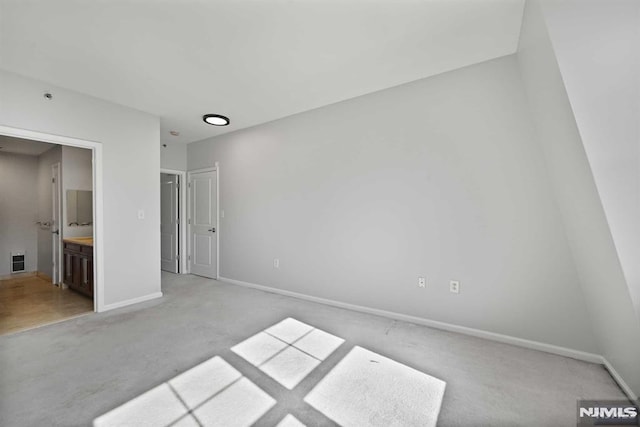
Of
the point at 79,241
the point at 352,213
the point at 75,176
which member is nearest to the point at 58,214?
the point at 75,176

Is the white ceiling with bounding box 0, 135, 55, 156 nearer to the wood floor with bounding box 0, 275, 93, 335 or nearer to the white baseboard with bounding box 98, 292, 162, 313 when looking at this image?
the wood floor with bounding box 0, 275, 93, 335

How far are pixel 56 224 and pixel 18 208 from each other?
1.65 m

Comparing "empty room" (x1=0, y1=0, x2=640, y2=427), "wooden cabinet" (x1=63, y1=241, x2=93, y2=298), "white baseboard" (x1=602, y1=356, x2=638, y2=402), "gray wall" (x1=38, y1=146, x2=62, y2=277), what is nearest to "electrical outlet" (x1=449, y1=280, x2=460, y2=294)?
"empty room" (x1=0, y1=0, x2=640, y2=427)

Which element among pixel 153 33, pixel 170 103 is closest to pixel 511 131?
pixel 153 33

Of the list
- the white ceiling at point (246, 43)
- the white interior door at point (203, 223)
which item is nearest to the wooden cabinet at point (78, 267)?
the white interior door at point (203, 223)

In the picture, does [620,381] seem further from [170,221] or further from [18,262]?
[18,262]

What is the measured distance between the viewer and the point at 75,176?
424 cm

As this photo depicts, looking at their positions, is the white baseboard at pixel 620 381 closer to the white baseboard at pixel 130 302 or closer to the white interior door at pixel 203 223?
the white baseboard at pixel 130 302

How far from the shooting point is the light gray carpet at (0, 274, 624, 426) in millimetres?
1610

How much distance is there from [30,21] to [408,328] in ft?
13.6

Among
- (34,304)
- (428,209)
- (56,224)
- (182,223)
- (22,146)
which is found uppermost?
(22,146)

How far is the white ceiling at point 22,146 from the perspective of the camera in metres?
4.20

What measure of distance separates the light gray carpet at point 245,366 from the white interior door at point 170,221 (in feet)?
7.14

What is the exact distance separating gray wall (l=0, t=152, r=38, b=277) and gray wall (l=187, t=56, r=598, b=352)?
4.84m
